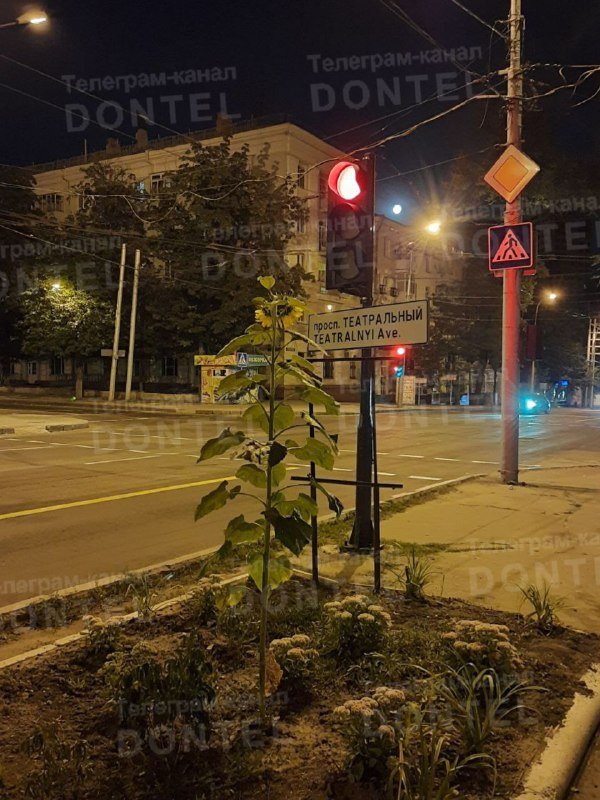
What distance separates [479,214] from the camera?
40094 mm

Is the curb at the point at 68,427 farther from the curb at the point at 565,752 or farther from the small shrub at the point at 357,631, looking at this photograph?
the curb at the point at 565,752

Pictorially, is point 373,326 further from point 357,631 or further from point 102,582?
point 102,582

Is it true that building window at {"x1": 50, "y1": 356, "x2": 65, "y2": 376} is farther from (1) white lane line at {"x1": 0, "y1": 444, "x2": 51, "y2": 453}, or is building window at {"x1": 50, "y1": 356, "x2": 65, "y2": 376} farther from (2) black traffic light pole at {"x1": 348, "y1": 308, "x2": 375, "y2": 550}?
(2) black traffic light pole at {"x1": 348, "y1": 308, "x2": 375, "y2": 550}

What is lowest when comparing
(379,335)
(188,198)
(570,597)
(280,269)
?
(570,597)

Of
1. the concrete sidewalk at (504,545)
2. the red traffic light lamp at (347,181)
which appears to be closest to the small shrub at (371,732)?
the concrete sidewalk at (504,545)

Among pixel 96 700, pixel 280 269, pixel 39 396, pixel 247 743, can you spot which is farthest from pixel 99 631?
pixel 39 396

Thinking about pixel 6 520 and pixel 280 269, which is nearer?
pixel 6 520

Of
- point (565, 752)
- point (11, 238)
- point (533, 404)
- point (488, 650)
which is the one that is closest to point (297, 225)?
point (533, 404)

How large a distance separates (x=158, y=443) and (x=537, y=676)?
15098 mm

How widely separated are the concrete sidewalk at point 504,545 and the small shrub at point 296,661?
2123 mm

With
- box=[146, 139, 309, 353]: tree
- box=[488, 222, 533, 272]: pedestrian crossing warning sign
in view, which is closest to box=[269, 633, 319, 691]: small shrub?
box=[488, 222, 533, 272]: pedestrian crossing warning sign

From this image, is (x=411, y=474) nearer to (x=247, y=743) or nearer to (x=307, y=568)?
(x=307, y=568)

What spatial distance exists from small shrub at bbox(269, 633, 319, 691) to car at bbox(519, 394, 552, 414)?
39650 mm

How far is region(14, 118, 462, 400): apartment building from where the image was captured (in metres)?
41.8
